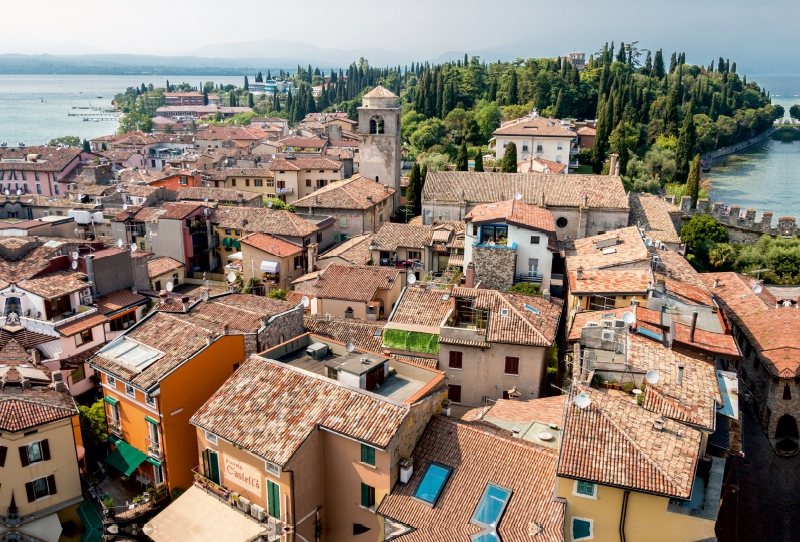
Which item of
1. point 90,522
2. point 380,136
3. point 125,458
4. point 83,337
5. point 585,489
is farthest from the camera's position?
point 380,136

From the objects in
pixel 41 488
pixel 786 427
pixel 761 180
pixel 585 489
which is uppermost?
pixel 585 489

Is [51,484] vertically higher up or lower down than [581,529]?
lower down

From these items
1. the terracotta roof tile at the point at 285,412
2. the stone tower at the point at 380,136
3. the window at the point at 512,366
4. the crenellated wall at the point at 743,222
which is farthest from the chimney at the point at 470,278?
the stone tower at the point at 380,136

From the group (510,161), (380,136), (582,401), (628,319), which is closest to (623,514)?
(582,401)

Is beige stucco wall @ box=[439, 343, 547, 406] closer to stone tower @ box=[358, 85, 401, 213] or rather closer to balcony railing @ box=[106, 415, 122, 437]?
balcony railing @ box=[106, 415, 122, 437]

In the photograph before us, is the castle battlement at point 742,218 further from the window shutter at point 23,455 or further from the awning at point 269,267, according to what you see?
the window shutter at point 23,455

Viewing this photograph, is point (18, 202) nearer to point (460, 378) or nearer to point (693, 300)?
point (460, 378)

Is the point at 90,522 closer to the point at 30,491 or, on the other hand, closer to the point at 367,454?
the point at 30,491
